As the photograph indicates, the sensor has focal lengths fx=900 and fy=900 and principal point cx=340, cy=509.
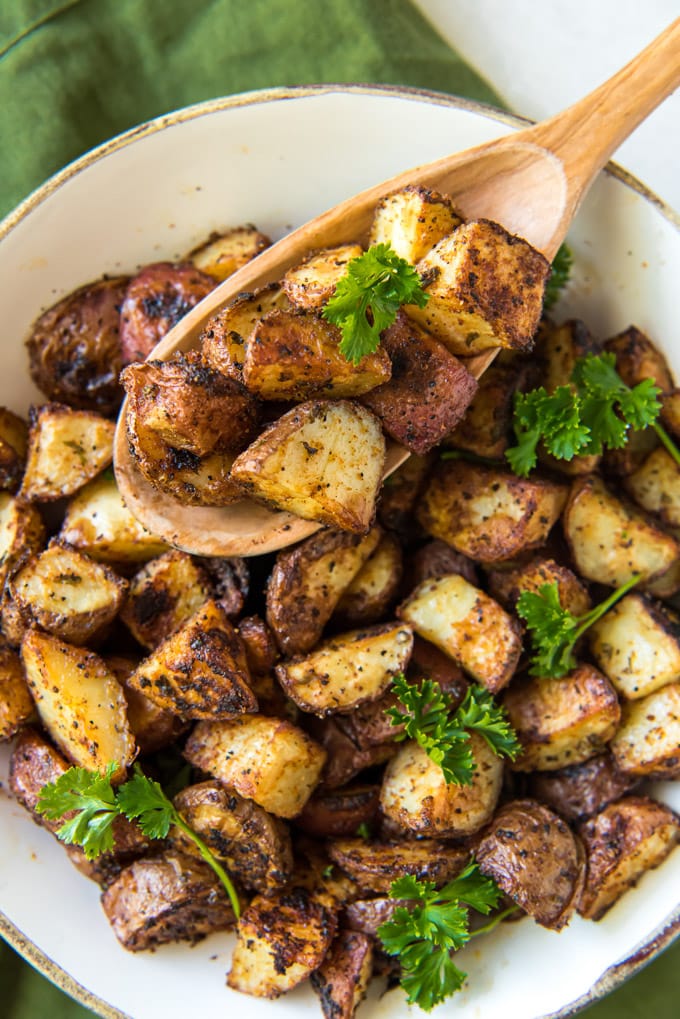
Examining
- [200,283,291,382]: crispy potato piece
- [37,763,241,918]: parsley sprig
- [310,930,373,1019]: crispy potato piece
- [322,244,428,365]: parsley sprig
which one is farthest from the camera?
[310,930,373,1019]: crispy potato piece

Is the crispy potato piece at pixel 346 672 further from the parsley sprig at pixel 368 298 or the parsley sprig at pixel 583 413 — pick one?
the parsley sprig at pixel 368 298

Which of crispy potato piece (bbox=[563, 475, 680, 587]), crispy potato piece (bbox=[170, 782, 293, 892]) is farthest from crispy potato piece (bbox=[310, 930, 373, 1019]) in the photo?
crispy potato piece (bbox=[563, 475, 680, 587])

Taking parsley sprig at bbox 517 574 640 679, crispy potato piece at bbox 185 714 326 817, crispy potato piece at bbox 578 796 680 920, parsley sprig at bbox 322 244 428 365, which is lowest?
crispy potato piece at bbox 578 796 680 920

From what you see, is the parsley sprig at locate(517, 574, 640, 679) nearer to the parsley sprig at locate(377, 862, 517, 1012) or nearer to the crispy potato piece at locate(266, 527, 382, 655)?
the crispy potato piece at locate(266, 527, 382, 655)

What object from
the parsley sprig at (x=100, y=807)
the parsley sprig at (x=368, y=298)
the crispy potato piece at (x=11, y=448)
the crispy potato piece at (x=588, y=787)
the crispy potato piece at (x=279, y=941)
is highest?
the crispy potato piece at (x=11, y=448)

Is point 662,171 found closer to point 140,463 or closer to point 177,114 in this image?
point 177,114

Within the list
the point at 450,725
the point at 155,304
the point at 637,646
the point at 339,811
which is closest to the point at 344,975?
the point at 339,811

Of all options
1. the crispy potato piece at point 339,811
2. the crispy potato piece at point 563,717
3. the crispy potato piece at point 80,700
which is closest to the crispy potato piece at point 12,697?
the crispy potato piece at point 80,700

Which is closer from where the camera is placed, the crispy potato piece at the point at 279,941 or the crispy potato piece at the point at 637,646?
the crispy potato piece at the point at 279,941
